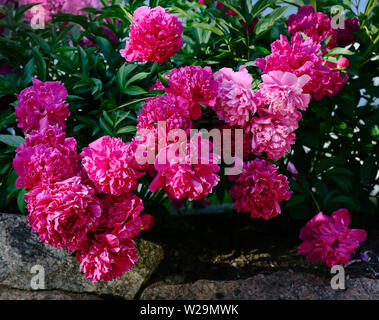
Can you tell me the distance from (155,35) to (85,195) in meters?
0.51

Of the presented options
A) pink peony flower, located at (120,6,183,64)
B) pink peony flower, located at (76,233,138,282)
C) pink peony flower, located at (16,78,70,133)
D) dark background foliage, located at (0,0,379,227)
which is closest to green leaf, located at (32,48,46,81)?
dark background foliage, located at (0,0,379,227)

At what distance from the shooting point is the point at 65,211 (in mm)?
1021

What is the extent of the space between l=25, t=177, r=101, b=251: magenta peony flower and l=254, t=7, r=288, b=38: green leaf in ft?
2.50

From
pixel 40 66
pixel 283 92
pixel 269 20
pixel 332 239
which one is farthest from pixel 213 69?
pixel 332 239

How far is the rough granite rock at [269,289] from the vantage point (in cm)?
142

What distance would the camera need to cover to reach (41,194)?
1047mm

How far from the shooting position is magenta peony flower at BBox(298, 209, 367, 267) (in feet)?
4.54

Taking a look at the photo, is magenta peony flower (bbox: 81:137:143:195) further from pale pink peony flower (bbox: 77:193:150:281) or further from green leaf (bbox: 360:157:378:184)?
green leaf (bbox: 360:157:378:184)

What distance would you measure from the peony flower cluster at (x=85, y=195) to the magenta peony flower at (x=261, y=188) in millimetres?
302

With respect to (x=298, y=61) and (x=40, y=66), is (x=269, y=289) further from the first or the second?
(x=40, y=66)

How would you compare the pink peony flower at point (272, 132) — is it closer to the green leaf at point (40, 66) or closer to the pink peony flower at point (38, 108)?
the pink peony flower at point (38, 108)

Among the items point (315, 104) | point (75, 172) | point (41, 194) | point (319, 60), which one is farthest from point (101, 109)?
point (315, 104)

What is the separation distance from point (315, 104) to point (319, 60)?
0.41 metres

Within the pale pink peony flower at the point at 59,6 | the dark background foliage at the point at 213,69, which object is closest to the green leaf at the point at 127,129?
the dark background foliage at the point at 213,69
